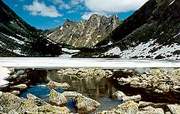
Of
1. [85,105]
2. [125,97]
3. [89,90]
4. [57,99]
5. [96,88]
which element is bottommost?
[85,105]

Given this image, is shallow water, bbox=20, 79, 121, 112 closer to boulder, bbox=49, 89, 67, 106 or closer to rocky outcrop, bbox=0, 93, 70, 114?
boulder, bbox=49, 89, 67, 106

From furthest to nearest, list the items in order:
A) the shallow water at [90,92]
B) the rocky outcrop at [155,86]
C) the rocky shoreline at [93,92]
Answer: the rocky outcrop at [155,86] → the shallow water at [90,92] → the rocky shoreline at [93,92]

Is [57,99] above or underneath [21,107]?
above

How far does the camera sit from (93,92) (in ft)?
138

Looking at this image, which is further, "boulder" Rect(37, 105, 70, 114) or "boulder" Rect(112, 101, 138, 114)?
"boulder" Rect(112, 101, 138, 114)

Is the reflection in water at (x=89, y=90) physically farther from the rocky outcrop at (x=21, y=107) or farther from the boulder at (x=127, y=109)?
the rocky outcrop at (x=21, y=107)

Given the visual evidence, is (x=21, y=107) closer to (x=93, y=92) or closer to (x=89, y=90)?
(x=93, y=92)

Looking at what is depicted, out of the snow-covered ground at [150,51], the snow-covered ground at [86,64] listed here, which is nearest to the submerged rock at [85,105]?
the snow-covered ground at [86,64]

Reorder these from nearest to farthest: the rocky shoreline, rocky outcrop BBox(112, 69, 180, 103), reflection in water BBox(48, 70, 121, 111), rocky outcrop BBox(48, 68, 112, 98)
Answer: the rocky shoreline < reflection in water BBox(48, 70, 121, 111) < rocky outcrop BBox(112, 69, 180, 103) < rocky outcrop BBox(48, 68, 112, 98)

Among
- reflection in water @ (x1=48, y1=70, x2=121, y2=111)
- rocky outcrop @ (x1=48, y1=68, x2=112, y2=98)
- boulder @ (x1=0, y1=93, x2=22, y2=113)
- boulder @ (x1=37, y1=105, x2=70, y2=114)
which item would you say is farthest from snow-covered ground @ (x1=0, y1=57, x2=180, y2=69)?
boulder @ (x1=37, y1=105, x2=70, y2=114)

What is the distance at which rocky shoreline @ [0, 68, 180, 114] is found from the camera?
29178 mm

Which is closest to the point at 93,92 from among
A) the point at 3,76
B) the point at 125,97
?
the point at 125,97

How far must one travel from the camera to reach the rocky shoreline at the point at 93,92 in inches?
1149

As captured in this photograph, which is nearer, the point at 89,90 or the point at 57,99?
the point at 57,99
